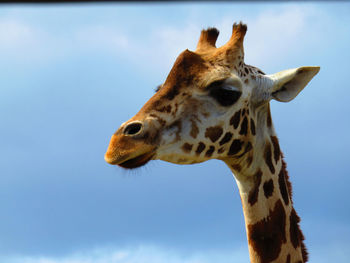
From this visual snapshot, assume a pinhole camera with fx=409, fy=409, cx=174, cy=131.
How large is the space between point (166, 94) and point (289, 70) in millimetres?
1631

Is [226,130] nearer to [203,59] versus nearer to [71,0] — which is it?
[203,59]

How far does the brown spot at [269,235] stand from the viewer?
443 centimetres

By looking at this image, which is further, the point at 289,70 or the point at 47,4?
the point at 289,70

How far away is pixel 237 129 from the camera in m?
4.53

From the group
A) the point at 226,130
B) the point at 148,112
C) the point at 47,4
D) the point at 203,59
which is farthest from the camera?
the point at 203,59

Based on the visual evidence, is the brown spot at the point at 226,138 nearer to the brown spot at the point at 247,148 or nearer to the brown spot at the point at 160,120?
the brown spot at the point at 247,148

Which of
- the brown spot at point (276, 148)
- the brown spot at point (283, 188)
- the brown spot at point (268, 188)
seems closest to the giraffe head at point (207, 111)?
the brown spot at point (276, 148)

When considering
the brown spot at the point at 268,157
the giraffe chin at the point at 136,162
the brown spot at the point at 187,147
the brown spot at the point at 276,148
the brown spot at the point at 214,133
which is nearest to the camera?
the giraffe chin at the point at 136,162

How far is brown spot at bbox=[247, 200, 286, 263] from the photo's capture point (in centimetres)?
443

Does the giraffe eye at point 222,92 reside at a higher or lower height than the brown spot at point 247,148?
higher

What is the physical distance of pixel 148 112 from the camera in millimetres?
4141

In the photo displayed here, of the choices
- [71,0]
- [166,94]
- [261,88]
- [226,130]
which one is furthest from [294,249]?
[71,0]

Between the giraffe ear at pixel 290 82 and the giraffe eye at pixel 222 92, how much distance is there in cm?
64

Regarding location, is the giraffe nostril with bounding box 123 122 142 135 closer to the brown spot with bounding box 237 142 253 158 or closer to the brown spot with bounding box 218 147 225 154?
the brown spot with bounding box 218 147 225 154
